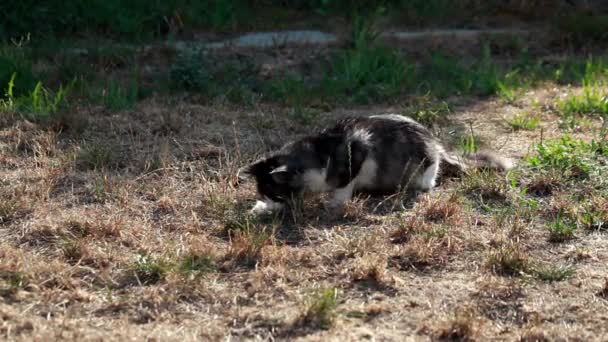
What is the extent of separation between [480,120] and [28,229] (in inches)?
156

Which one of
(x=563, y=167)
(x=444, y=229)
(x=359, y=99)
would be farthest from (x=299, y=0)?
(x=444, y=229)

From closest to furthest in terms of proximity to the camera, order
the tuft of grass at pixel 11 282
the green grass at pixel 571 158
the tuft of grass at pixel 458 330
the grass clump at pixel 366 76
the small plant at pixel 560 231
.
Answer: the tuft of grass at pixel 458 330 < the tuft of grass at pixel 11 282 < the small plant at pixel 560 231 < the green grass at pixel 571 158 < the grass clump at pixel 366 76

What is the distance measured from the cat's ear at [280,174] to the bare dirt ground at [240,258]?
0.74 ft

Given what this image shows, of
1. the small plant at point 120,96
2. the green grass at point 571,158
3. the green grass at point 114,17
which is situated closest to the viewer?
the green grass at point 571,158

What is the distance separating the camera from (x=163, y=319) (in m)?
4.33

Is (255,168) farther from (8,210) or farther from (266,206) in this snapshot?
(8,210)

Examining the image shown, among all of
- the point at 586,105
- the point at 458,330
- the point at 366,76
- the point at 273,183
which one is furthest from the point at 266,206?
the point at 586,105

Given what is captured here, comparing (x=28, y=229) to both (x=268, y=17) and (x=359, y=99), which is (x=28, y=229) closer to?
(x=359, y=99)

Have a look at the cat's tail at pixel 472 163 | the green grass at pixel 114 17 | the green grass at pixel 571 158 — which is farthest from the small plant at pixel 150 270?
the green grass at pixel 114 17

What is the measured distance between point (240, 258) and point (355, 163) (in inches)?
49.7

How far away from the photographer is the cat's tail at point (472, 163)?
6297 millimetres

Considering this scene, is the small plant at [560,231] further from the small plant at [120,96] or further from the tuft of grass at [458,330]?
the small plant at [120,96]

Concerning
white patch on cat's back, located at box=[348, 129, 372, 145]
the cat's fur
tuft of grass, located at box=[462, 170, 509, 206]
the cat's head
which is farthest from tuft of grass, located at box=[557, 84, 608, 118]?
the cat's head

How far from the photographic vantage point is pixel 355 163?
5910 millimetres
